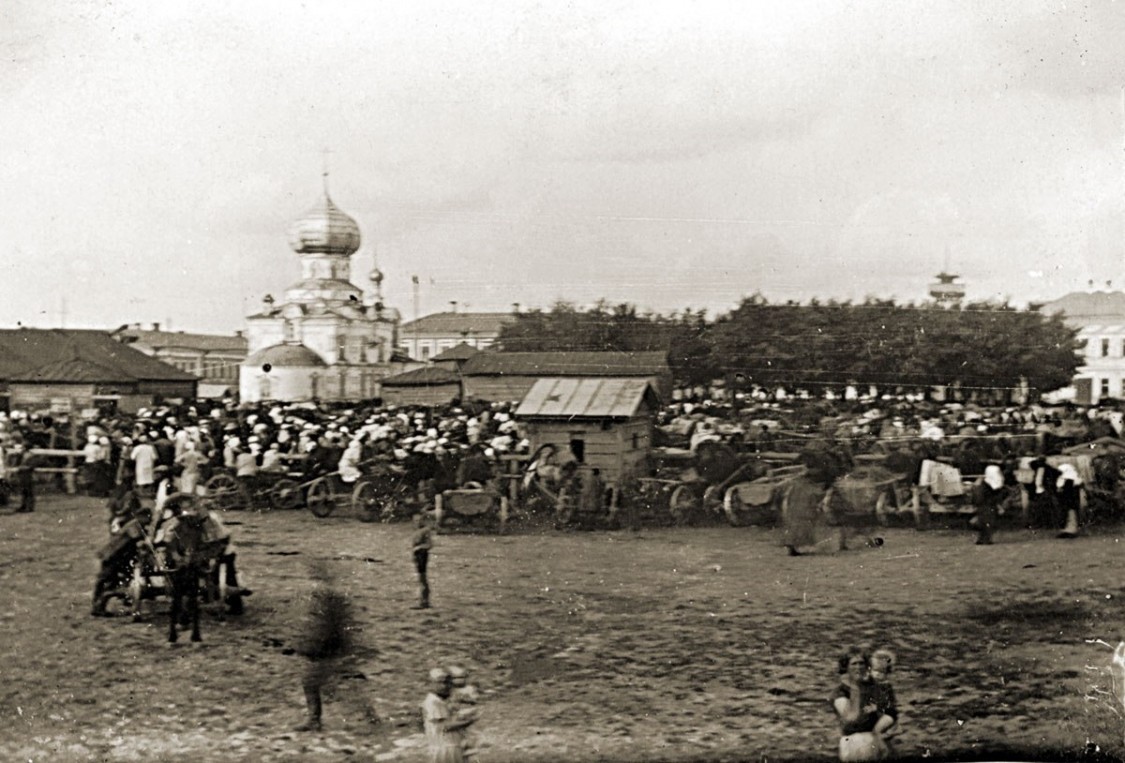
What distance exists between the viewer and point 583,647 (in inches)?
196

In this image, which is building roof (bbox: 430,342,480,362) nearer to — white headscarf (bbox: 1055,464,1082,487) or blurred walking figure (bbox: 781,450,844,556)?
blurred walking figure (bbox: 781,450,844,556)

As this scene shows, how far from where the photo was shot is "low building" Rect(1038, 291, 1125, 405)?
534 cm

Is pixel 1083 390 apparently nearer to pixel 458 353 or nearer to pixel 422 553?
pixel 458 353

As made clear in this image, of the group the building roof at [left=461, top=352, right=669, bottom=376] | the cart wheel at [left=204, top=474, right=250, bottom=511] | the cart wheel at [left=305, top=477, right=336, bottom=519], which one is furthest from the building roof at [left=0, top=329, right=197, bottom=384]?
the building roof at [left=461, top=352, right=669, bottom=376]

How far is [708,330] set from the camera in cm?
533

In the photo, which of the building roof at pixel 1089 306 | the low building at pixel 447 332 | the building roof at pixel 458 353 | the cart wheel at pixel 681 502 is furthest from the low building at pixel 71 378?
the building roof at pixel 1089 306

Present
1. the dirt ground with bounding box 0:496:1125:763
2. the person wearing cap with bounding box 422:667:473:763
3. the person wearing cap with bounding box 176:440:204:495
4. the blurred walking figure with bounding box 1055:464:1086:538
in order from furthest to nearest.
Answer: the blurred walking figure with bounding box 1055:464:1086:538
the person wearing cap with bounding box 176:440:204:495
the dirt ground with bounding box 0:496:1125:763
the person wearing cap with bounding box 422:667:473:763

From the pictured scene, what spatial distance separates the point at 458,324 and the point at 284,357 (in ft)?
2.99

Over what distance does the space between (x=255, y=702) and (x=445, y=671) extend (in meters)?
0.89

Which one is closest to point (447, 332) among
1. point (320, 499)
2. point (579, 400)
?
point (579, 400)

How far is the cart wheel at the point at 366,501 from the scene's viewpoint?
5.17 meters

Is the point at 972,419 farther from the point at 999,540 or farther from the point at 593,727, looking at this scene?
the point at 593,727

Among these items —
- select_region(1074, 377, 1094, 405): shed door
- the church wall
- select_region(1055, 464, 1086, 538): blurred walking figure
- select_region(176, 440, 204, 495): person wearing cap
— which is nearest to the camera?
the church wall

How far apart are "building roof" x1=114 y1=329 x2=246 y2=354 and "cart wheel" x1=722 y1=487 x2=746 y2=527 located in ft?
8.80
